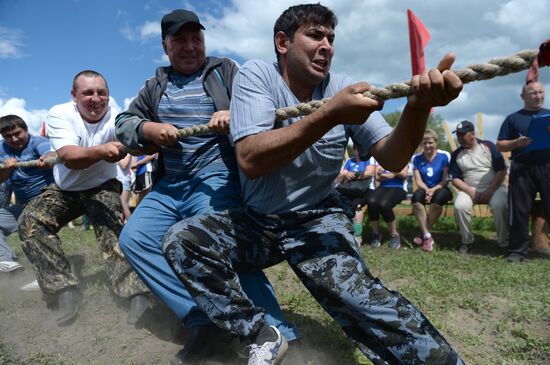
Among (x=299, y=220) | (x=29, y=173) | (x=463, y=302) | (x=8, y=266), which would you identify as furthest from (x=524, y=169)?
(x=8, y=266)

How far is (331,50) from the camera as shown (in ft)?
7.61

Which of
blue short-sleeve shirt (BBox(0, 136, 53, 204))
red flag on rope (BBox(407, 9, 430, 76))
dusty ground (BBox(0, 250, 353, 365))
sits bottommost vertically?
A: dusty ground (BBox(0, 250, 353, 365))

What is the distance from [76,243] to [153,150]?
4.72 meters

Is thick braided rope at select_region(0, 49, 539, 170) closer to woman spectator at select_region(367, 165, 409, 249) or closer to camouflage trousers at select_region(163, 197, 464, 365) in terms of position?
camouflage trousers at select_region(163, 197, 464, 365)

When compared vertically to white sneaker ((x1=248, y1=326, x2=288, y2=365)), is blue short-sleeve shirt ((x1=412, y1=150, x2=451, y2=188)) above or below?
above

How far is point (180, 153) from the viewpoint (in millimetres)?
2924

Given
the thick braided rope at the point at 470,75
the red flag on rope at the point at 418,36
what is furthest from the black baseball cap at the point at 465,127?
the thick braided rope at the point at 470,75

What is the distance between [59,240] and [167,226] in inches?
58.5

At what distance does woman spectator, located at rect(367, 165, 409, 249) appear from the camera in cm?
642

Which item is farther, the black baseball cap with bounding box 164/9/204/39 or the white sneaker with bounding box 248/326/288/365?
the black baseball cap with bounding box 164/9/204/39

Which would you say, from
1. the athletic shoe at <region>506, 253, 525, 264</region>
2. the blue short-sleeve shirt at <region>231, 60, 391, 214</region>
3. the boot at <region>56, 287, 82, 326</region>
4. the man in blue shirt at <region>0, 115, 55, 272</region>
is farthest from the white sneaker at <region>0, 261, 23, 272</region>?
the athletic shoe at <region>506, 253, 525, 264</region>

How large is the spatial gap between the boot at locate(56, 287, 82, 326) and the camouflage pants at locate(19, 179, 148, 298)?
0.06 metres

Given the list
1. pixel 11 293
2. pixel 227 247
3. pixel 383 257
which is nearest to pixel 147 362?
pixel 227 247

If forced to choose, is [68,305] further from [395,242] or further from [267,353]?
[395,242]
